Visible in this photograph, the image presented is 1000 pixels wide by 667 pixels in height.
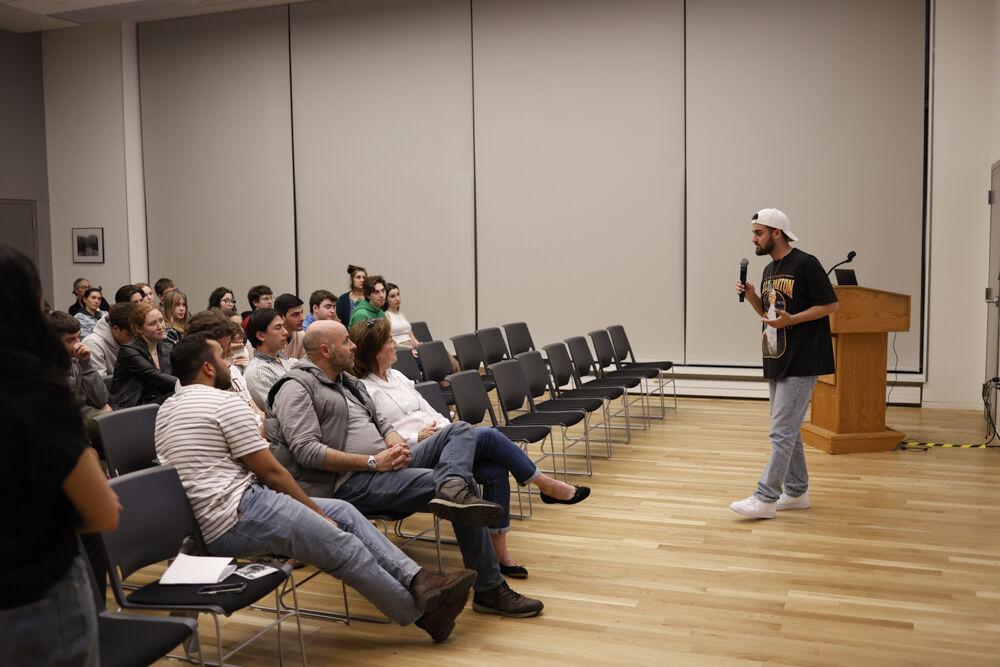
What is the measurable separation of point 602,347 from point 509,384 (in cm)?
236

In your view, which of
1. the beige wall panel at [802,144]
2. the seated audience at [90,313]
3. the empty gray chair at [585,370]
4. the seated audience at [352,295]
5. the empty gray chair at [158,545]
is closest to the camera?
the empty gray chair at [158,545]

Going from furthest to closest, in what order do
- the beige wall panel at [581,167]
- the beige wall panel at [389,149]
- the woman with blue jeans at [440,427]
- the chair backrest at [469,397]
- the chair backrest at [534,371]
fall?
the beige wall panel at [389,149] < the beige wall panel at [581,167] < the chair backrest at [534,371] < the chair backrest at [469,397] < the woman with blue jeans at [440,427]

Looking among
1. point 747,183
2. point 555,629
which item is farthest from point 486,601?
point 747,183

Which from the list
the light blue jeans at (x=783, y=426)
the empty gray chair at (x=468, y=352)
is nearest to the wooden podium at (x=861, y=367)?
the light blue jeans at (x=783, y=426)

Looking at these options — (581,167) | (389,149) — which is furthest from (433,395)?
(389,149)

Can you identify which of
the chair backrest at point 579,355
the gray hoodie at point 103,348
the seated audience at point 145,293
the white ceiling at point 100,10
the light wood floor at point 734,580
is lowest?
the light wood floor at point 734,580

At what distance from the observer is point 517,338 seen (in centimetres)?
872

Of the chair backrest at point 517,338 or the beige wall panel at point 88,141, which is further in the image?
the beige wall panel at point 88,141

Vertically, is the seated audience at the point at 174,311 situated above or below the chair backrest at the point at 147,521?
above

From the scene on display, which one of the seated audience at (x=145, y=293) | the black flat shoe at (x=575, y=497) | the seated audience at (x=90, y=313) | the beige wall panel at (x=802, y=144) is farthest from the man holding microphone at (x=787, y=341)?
the seated audience at (x=90, y=313)

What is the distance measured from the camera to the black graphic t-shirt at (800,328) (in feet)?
16.7

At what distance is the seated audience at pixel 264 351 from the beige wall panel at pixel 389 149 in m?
5.85

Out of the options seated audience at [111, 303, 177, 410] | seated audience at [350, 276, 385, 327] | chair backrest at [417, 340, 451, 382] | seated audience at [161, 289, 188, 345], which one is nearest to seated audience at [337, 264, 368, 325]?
seated audience at [350, 276, 385, 327]

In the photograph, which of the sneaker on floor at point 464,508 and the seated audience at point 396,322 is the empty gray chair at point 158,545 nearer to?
the sneaker on floor at point 464,508
